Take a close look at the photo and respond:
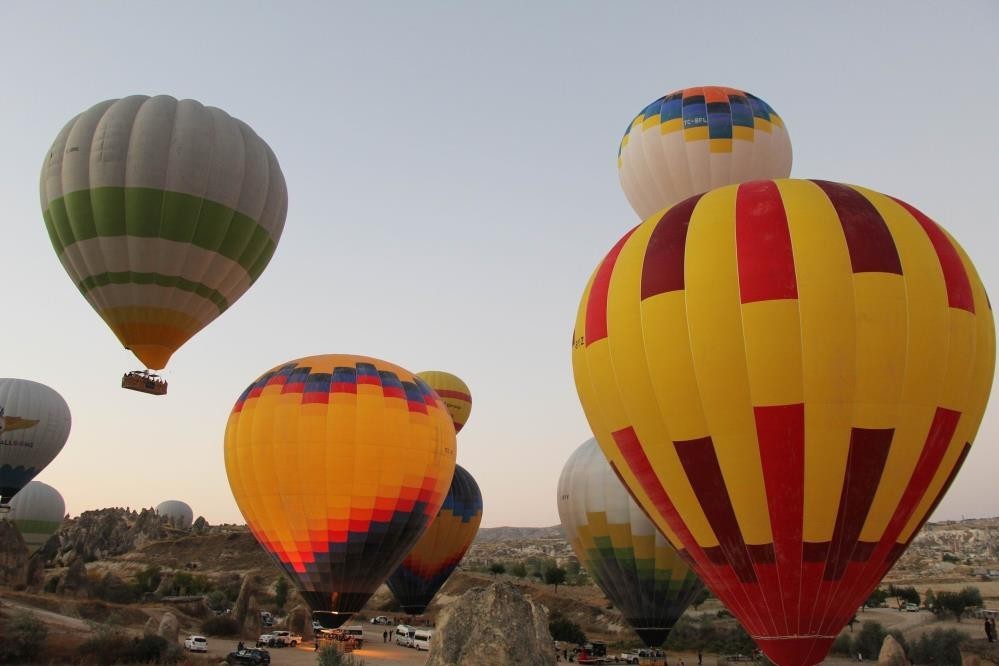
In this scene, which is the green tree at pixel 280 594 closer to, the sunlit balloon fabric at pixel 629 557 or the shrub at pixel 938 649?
the sunlit balloon fabric at pixel 629 557

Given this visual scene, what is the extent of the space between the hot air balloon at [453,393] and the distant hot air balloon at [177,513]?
4974cm

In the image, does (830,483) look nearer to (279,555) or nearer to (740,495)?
(740,495)

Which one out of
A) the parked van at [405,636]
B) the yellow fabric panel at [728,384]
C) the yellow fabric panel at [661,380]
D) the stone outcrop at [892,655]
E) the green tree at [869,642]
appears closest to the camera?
the yellow fabric panel at [728,384]

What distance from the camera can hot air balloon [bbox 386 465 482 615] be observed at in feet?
94.9

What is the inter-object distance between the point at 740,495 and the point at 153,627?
23.7 m

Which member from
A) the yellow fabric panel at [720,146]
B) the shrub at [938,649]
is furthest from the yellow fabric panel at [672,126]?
the shrub at [938,649]

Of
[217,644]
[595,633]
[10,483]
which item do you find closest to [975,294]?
[217,644]

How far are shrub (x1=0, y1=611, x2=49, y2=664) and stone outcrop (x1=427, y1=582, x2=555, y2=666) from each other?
12407 mm

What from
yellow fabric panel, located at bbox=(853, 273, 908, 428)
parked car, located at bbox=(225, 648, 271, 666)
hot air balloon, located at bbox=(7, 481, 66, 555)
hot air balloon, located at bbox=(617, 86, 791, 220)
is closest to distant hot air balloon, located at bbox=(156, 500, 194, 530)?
hot air balloon, located at bbox=(7, 481, 66, 555)

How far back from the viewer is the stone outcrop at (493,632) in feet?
35.8

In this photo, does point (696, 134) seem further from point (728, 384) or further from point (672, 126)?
point (728, 384)

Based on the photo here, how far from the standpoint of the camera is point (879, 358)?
29.5ft

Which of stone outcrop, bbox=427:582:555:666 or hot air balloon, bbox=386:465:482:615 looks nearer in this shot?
stone outcrop, bbox=427:582:555:666

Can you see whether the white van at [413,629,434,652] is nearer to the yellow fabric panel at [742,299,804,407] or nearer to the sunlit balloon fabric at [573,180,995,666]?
the sunlit balloon fabric at [573,180,995,666]
